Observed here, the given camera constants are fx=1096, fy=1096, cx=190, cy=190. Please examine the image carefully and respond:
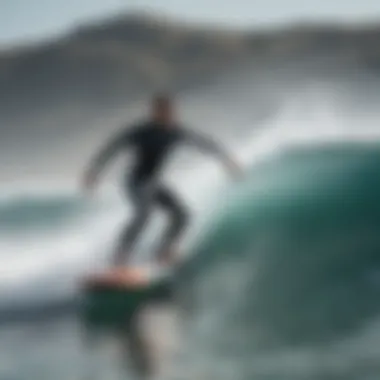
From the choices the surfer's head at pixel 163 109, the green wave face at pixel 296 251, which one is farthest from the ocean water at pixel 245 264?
the surfer's head at pixel 163 109

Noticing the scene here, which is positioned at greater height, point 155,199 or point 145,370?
point 155,199

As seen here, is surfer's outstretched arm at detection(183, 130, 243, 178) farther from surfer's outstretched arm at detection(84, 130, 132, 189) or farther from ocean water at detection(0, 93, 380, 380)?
surfer's outstretched arm at detection(84, 130, 132, 189)

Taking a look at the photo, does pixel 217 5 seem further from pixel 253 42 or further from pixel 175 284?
pixel 175 284

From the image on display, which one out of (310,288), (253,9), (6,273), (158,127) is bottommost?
(310,288)

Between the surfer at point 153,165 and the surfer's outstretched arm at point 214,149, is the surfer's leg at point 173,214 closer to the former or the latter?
the surfer at point 153,165

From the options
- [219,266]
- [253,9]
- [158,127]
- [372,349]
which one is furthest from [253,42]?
[372,349]

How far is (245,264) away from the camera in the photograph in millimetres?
2031

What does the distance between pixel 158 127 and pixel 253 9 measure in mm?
290

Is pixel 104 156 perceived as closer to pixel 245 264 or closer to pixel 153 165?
pixel 153 165

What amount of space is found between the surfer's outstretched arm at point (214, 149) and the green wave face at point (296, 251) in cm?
4

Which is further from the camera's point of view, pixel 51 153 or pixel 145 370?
pixel 51 153

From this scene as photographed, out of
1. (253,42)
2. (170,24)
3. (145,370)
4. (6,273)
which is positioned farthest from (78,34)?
(145,370)

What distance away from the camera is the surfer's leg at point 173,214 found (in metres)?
A: 2.02

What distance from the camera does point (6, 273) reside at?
2.07m
